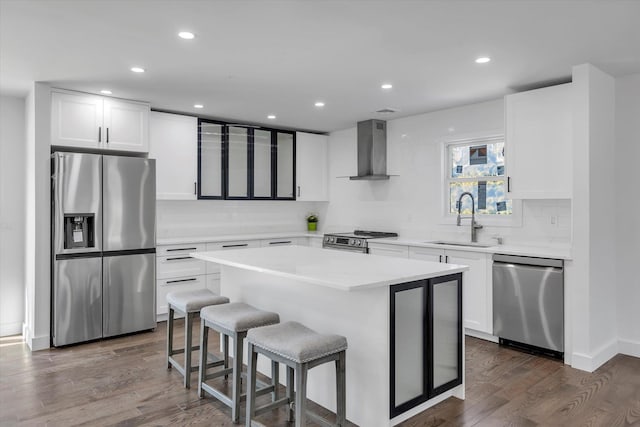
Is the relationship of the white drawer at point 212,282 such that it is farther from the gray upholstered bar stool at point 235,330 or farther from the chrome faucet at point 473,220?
the chrome faucet at point 473,220

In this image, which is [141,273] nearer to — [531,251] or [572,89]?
[531,251]

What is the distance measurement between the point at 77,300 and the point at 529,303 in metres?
4.29

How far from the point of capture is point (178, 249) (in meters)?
5.08

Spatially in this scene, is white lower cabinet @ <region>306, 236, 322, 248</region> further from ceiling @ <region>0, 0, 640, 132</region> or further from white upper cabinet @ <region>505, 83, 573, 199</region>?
white upper cabinet @ <region>505, 83, 573, 199</region>

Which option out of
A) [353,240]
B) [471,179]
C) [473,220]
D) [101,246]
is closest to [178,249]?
[101,246]

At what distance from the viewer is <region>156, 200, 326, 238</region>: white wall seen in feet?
18.4

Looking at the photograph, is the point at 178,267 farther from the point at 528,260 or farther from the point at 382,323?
the point at 528,260

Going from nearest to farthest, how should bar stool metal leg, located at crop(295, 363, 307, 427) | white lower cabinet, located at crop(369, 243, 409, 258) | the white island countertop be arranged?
bar stool metal leg, located at crop(295, 363, 307, 427) → the white island countertop → white lower cabinet, located at crop(369, 243, 409, 258)

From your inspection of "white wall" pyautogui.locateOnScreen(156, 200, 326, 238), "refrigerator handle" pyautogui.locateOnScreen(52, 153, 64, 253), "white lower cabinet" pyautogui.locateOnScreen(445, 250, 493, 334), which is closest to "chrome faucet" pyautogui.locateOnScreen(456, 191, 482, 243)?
"white lower cabinet" pyautogui.locateOnScreen(445, 250, 493, 334)

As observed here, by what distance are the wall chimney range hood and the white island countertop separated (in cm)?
237

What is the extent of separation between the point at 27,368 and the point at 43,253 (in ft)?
3.51

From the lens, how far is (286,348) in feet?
7.38

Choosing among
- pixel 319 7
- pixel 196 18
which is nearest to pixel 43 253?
pixel 196 18

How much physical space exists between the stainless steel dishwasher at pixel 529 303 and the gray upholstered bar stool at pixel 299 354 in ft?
7.50
